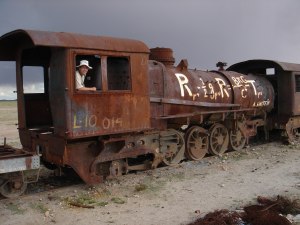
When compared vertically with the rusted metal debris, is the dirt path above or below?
below

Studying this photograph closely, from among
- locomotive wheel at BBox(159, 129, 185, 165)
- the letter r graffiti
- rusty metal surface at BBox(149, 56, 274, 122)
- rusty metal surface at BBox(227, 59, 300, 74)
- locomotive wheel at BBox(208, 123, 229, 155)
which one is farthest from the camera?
rusty metal surface at BBox(227, 59, 300, 74)

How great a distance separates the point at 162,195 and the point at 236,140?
218 inches

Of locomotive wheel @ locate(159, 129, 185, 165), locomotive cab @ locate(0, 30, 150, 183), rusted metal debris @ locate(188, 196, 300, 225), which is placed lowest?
rusted metal debris @ locate(188, 196, 300, 225)

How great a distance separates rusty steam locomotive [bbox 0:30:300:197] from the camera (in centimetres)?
750

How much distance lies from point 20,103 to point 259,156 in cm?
695

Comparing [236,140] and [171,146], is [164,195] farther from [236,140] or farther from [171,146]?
[236,140]

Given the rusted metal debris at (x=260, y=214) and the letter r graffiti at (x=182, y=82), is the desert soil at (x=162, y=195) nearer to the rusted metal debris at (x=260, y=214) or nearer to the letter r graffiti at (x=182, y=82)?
the rusted metal debris at (x=260, y=214)

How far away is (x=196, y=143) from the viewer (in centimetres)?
1112

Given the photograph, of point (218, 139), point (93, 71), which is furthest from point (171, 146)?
point (93, 71)

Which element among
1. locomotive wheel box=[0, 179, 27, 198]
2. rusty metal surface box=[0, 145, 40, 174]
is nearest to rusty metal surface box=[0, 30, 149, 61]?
rusty metal surface box=[0, 145, 40, 174]

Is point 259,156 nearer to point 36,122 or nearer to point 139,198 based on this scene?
point 139,198

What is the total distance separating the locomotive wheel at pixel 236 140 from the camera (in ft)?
41.0

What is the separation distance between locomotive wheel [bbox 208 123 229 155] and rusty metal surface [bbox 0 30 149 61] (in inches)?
161

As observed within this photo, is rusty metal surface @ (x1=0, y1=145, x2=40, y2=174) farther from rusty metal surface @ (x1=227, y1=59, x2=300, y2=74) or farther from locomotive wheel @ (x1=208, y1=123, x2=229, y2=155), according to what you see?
rusty metal surface @ (x1=227, y1=59, x2=300, y2=74)
